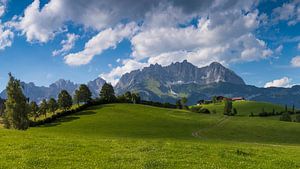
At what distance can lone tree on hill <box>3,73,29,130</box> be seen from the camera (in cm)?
9544

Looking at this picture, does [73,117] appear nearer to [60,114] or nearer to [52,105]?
[60,114]

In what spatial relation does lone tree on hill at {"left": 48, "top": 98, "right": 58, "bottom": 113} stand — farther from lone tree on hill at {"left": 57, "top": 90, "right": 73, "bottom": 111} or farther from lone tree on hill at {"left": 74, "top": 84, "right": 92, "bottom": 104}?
lone tree on hill at {"left": 74, "top": 84, "right": 92, "bottom": 104}

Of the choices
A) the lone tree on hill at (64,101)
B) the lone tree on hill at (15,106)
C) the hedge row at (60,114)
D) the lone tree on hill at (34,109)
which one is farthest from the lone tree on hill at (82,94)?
the lone tree on hill at (15,106)

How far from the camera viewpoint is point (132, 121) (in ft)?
493

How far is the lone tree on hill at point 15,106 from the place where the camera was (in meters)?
95.4

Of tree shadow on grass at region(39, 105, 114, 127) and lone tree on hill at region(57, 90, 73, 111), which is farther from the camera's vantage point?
lone tree on hill at region(57, 90, 73, 111)

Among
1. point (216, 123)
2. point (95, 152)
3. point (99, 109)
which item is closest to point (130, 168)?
point (95, 152)

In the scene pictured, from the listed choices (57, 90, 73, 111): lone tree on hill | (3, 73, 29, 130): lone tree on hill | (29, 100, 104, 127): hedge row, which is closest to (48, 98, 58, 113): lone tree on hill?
(57, 90, 73, 111): lone tree on hill

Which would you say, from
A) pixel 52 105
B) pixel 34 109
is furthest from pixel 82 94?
pixel 34 109

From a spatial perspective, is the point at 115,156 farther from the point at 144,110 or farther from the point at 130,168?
the point at 144,110

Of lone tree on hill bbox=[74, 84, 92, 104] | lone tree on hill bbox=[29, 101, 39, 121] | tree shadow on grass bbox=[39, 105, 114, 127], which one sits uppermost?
lone tree on hill bbox=[74, 84, 92, 104]

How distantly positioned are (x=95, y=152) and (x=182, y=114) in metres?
158

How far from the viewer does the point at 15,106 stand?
95250 millimetres

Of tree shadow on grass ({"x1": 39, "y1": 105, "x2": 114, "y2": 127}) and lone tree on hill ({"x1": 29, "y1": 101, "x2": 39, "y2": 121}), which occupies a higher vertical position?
lone tree on hill ({"x1": 29, "y1": 101, "x2": 39, "y2": 121})
